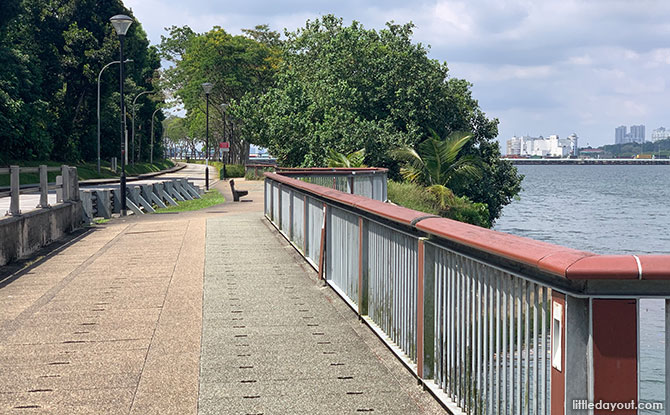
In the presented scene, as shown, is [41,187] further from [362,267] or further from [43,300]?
[362,267]

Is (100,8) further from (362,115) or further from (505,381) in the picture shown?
(505,381)

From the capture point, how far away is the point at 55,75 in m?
56.3

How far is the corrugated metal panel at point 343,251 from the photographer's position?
8.59m

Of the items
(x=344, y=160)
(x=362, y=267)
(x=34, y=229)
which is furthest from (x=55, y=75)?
(x=362, y=267)

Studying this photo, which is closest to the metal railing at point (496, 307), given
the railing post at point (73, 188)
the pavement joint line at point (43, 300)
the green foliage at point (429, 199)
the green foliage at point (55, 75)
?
the pavement joint line at point (43, 300)

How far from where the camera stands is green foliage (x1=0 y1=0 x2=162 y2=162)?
4716 cm

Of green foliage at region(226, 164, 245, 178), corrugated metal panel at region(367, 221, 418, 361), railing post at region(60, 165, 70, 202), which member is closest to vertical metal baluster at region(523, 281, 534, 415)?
corrugated metal panel at region(367, 221, 418, 361)

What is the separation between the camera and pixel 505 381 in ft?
14.0

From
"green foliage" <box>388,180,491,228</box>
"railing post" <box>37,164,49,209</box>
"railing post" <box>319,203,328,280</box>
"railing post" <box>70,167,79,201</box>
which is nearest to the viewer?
"railing post" <box>319,203,328,280</box>

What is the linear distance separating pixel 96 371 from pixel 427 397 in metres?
2.76

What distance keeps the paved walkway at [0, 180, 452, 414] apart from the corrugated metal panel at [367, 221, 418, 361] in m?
0.24

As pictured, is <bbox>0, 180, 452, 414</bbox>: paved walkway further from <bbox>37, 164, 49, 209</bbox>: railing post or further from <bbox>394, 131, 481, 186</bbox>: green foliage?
<bbox>394, 131, 481, 186</bbox>: green foliage

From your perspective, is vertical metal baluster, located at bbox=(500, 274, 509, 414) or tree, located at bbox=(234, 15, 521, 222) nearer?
vertical metal baluster, located at bbox=(500, 274, 509, 414)

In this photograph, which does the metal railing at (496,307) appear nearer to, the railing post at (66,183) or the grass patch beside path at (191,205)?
the railing post at (66,183)
